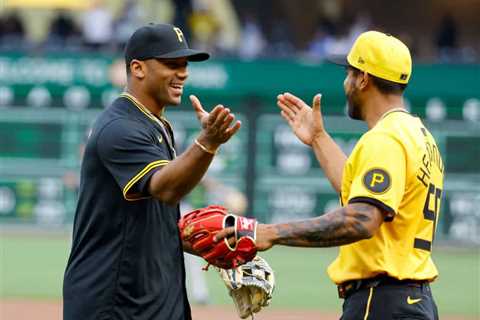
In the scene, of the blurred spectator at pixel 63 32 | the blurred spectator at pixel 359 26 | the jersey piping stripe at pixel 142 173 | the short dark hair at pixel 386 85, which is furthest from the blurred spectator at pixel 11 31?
the jersey piping stripe at pixel 142 173

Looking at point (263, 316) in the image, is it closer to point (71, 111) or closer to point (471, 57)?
point (71, 111)

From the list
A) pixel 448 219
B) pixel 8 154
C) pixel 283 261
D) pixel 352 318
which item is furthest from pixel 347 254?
pixel 8 154

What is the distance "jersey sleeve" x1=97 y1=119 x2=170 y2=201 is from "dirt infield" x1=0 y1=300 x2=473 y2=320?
21.2 ft

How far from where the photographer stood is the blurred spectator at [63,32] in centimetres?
2216

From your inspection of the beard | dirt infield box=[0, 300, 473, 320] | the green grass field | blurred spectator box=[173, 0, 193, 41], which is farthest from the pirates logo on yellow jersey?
blurred spectator box=[173, 0, 193, 41]

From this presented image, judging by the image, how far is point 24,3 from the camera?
22.2 metres

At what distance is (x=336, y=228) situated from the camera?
17.5 ft

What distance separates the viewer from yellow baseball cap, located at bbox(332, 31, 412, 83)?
5.81 meters

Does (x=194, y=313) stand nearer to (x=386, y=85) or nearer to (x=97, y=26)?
(x=386, y=85)

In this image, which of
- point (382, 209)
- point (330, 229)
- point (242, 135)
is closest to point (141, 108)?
point (330, 229)

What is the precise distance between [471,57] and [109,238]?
17107 millimetres

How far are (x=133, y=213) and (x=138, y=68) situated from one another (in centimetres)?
77

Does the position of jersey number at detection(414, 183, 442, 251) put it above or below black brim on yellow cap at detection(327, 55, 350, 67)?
below

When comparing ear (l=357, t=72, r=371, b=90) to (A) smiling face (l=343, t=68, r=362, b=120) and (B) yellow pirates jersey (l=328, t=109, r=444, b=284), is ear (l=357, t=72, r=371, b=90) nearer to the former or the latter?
(A) smiling face (l=343, t=68, r=362, b=120)
